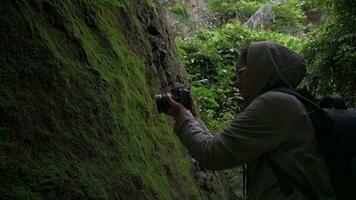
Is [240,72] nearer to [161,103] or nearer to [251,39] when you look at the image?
[161,103]

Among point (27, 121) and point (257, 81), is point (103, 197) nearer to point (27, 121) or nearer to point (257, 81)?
point (27, 121)

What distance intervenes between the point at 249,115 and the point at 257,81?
26cm

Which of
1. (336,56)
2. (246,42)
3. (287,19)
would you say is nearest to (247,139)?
(336,56)

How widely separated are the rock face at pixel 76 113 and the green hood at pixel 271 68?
111 centimetres

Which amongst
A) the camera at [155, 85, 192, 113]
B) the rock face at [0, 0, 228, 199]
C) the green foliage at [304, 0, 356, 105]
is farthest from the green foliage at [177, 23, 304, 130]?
the camera at [155, 85, 192, 113]

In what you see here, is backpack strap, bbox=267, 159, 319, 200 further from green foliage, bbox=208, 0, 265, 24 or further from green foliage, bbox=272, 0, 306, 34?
green foliage, bbox=208, 0, 265, 24

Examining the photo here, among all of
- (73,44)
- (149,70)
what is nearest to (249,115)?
(73,44)

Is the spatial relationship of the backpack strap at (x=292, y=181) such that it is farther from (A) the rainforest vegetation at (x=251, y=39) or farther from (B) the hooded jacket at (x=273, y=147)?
(A) the rainforest vegetation at (x=251, y=39)

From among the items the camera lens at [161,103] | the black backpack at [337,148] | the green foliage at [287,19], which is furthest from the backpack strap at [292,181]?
the green foliage at [287,19]

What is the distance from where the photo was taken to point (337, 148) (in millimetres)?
2486

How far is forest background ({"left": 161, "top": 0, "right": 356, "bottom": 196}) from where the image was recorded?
614cm

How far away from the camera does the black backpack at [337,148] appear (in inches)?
97.5

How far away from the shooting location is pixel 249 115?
2.59 metres

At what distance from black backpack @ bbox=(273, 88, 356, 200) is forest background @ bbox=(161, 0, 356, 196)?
1.27ft
